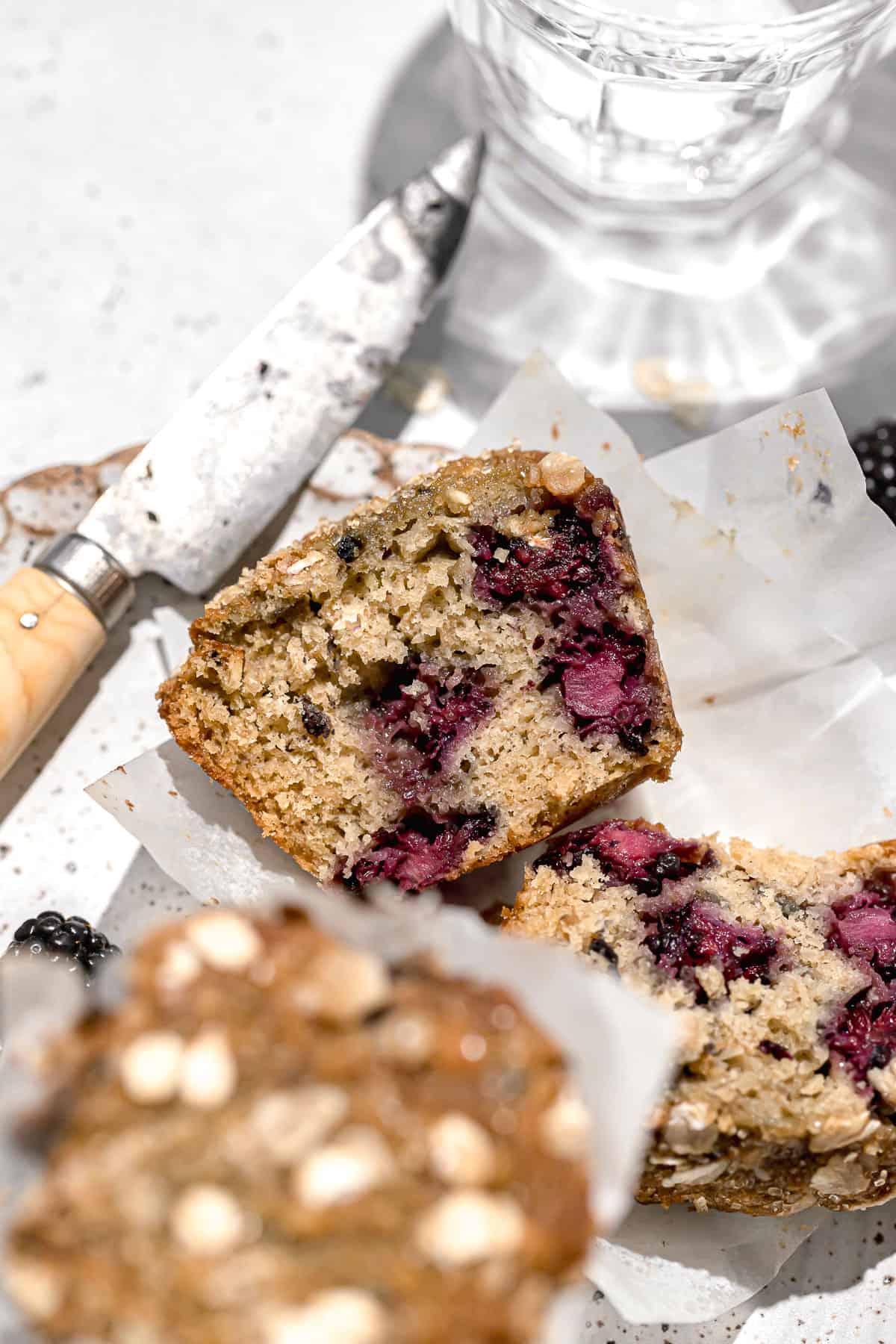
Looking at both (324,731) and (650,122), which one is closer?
(324,731)

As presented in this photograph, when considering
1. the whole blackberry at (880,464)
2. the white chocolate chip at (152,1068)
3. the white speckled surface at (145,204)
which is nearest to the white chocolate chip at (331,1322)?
the white chocolate chip at (152,1068)

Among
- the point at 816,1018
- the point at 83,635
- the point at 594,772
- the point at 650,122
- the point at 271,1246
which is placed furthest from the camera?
the point at 650,122

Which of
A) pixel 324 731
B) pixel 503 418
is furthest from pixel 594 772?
pixel 503 418

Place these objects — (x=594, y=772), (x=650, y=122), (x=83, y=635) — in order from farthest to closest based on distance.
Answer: (x=650, y=122)
(x=83, y=635)
(x=594, y=772)

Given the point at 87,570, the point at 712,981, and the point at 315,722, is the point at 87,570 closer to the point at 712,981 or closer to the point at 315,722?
the point at 315,722

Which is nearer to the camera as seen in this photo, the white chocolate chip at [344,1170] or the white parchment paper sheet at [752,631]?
the white chocolate chip at [344,1170]

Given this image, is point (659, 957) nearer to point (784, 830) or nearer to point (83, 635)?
point (784, 830)

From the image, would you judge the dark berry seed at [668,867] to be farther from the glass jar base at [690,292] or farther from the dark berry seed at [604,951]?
the glass jar base at [690,292]

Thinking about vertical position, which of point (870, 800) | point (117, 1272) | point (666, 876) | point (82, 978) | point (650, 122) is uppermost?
point (117, 1272)

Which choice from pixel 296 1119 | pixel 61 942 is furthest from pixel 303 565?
pixel 296 1119
